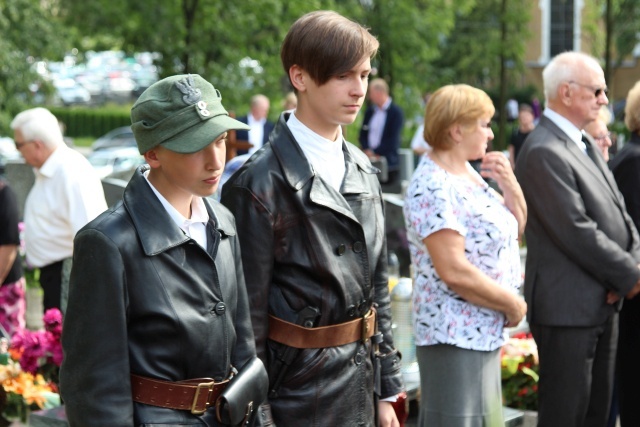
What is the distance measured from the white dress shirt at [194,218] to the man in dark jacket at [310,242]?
1.32 ft

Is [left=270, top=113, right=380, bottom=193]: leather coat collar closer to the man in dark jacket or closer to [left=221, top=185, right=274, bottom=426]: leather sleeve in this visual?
the man in dark jacket

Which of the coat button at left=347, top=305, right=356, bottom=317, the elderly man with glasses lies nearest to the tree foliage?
the elderly man with glasses

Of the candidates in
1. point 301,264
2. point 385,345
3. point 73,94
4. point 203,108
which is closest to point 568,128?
point 385,345

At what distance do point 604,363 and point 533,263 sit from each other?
596mm

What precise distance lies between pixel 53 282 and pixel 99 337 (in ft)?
12.5

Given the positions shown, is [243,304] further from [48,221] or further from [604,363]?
[48,221]

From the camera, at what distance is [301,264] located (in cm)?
346

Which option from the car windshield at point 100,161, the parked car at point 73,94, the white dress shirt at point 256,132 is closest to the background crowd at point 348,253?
the white dress shirt at point 256,132

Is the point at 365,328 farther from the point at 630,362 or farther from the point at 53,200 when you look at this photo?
the point at 53,200

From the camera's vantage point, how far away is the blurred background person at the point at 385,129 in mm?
14594

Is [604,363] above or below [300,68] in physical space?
below

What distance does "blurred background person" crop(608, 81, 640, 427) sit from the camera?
578 centimetres

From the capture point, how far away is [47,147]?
6.43 metres

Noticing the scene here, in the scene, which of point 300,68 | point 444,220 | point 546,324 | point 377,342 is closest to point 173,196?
point 300,68
